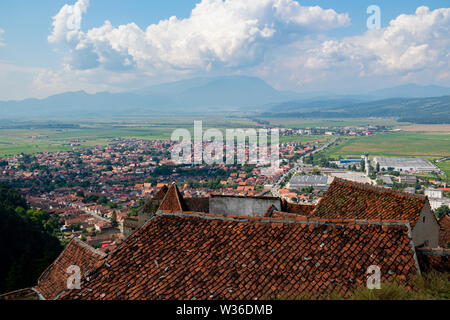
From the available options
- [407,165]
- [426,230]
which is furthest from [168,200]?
[407,165]

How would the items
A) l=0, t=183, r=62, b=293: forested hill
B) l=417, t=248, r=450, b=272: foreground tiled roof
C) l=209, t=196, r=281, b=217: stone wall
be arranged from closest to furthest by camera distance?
l=417, t=248, r=450, b=272: foreground tiled roof → l=209, t=196, r=281, b=217: stone wall → l=0, t=183, r=62, b=293: forested hill

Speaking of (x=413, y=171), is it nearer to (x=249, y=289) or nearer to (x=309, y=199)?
(x=309, y=199)

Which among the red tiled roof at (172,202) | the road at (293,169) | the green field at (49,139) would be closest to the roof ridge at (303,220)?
the red tiled roof at (172,202)

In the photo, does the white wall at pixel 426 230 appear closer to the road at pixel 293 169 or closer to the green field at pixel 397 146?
the road at pixel 293 169

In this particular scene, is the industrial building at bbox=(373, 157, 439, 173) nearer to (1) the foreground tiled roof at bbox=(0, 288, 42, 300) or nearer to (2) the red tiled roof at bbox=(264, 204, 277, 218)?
(2) the red tiled roof at bbox=(264, 204, 277, 218)

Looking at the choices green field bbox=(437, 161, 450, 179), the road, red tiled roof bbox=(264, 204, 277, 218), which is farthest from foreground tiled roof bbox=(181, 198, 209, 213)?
green field bbox=(437, 161, 450, 179)

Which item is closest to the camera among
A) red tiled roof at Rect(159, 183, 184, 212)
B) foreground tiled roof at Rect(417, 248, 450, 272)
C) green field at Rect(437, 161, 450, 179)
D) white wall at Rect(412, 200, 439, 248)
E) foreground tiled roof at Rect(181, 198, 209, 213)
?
foreground tiled roof at Rect(417, 248, 450, 272)

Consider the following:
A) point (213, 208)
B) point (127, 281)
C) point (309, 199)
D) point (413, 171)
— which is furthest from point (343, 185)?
point (413, 171)
